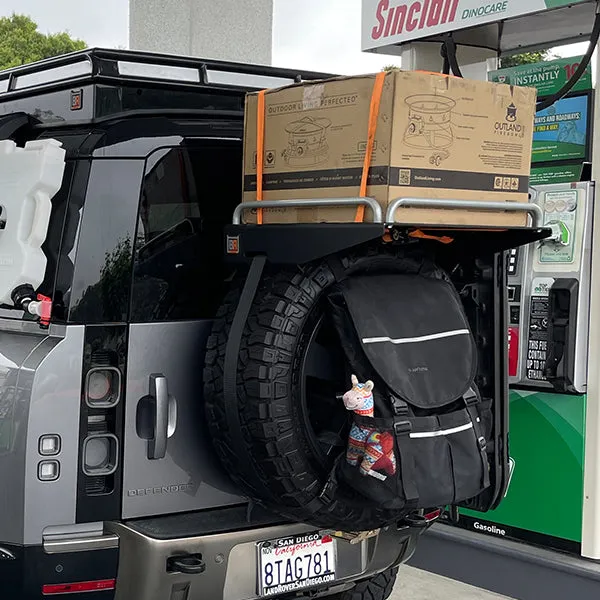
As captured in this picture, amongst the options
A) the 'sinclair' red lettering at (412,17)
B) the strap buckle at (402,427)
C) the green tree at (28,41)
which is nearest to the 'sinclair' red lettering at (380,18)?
the 'sinclair' red lettering at (412,17)

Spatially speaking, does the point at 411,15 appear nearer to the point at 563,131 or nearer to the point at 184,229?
the point at 563,131

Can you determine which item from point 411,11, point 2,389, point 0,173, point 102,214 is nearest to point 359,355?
point 102,214

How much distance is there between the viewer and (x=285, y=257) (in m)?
3.02

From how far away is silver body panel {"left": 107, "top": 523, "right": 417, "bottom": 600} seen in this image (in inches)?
118

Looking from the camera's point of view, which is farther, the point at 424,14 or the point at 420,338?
the point at 424,14

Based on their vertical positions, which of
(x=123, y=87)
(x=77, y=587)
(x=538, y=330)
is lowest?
(x=77, y=587)

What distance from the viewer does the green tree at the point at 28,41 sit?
108 feet

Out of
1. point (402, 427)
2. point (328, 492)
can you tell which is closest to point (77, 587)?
point (328, 492)

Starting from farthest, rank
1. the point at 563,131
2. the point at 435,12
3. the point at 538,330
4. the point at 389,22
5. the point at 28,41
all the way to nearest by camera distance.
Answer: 1. the point at 28,41
2. the point at 389,22
3. the point at 435,12
4. the point at 563,131
5. the point at 538,330

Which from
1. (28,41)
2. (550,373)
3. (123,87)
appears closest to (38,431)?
(123,87)

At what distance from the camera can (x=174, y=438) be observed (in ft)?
10.4

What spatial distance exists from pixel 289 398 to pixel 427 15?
2607 millimetres

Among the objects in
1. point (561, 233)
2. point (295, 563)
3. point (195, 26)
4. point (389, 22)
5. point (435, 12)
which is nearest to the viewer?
point (295, 563)

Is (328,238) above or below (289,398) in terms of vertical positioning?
above
